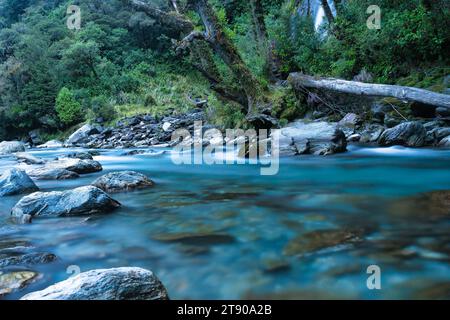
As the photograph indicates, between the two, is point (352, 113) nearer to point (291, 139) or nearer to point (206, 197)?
point (291, 139)

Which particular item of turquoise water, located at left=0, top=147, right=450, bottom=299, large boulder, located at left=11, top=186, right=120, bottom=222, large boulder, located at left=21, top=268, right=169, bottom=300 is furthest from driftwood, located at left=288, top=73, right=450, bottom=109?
large boulder, located at left=21, top=268, right=169, bottom=300

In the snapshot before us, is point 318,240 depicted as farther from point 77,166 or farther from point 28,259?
point 77,166

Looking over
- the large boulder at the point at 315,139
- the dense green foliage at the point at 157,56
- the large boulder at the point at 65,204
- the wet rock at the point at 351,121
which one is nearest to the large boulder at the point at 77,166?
the large boulder at the point at 65,204

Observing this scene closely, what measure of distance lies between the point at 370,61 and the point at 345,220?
12.2 meters

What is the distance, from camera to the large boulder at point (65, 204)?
4.17m

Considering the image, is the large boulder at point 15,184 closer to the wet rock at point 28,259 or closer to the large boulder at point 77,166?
the large boulder at point 77,166

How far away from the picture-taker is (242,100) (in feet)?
48.2

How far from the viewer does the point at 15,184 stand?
5672mm

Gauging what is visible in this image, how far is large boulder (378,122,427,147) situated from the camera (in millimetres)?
9086

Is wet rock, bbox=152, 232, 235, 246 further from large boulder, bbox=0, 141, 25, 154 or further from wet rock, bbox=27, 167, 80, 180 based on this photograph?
large boulder, bbox=0, 141, 25, 154

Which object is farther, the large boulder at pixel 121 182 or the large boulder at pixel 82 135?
the large boulder at pixel 82 135

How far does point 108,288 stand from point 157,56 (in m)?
36.5

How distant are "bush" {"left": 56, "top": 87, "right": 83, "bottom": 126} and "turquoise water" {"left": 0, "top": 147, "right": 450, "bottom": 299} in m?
21.6
